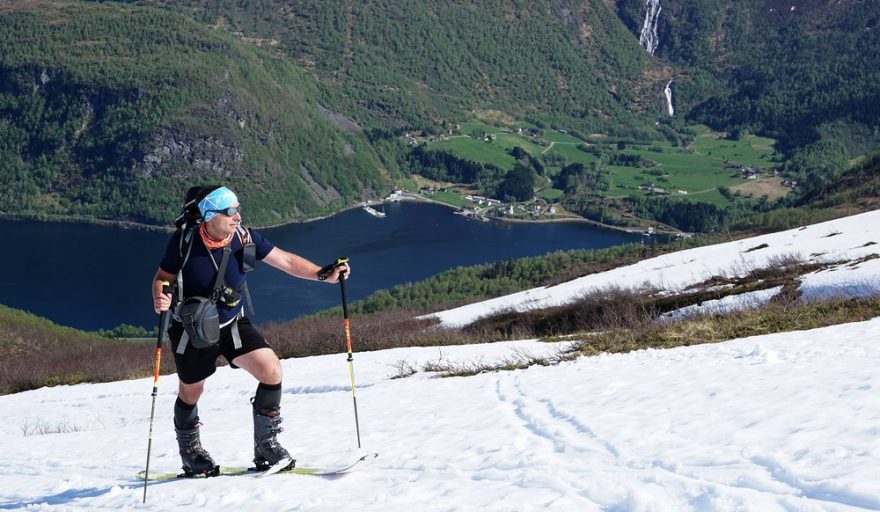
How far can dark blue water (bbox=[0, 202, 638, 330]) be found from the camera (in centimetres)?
11981

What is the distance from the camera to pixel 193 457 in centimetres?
1001

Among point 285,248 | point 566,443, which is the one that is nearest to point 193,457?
point 566,443

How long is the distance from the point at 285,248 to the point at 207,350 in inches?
5568

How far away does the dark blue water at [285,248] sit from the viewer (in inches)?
4717

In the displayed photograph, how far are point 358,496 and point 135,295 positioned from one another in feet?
409

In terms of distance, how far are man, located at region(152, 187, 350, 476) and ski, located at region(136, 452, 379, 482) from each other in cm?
11

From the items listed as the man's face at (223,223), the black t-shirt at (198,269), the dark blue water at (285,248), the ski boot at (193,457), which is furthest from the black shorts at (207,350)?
the dark blue water at (285,248)

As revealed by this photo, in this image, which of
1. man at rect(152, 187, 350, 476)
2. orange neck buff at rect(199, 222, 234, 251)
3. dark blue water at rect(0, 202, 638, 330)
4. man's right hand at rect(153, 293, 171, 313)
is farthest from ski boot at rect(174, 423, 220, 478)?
dark blue water at rect(0, 202, 638, 330)

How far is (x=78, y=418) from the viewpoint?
2091 cm

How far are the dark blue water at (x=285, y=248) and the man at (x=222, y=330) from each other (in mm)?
101563

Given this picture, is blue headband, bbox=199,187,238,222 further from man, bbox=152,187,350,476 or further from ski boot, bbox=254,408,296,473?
ski boot, bbox=254,408,296,473

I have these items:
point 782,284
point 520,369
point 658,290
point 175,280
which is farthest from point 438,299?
point 175,280

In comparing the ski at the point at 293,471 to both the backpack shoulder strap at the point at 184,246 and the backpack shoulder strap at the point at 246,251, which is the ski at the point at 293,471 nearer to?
the backpack shoulder strap at the point at 246,251

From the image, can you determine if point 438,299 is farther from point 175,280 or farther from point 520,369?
point 175,280
